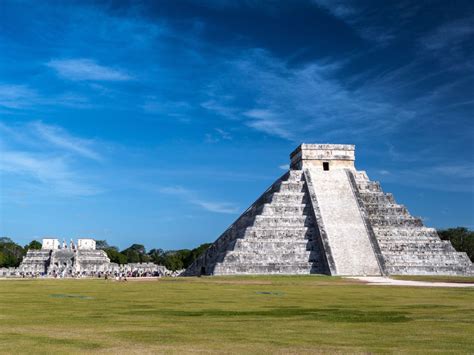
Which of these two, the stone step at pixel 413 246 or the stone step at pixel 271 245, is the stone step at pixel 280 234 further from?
the stone step at pixel 413 246

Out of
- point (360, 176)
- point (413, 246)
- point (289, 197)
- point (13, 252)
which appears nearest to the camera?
point (413, 246)

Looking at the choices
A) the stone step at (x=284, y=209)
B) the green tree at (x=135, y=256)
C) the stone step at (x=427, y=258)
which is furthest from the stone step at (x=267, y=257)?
the green tree at (x=135, y=256)

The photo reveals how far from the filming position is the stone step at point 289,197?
1596 inches

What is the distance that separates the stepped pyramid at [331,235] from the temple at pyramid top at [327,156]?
82 mm

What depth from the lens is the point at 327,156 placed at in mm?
45000

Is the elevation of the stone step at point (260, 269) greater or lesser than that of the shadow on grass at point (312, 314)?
greater

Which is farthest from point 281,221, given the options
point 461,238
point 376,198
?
point 461,238

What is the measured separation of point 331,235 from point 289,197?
490cm

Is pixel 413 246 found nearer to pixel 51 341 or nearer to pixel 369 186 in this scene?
pixel 369 186

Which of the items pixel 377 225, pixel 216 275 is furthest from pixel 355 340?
pixel 377 225

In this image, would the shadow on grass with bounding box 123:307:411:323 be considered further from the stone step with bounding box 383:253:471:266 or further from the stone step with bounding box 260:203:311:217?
the stone step with bounding box 260:203:311:217

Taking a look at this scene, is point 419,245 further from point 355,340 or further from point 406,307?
point 355,340

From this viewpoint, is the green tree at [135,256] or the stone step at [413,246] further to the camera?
the green tree at [135,256]

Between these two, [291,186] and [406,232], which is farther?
[291,186]
